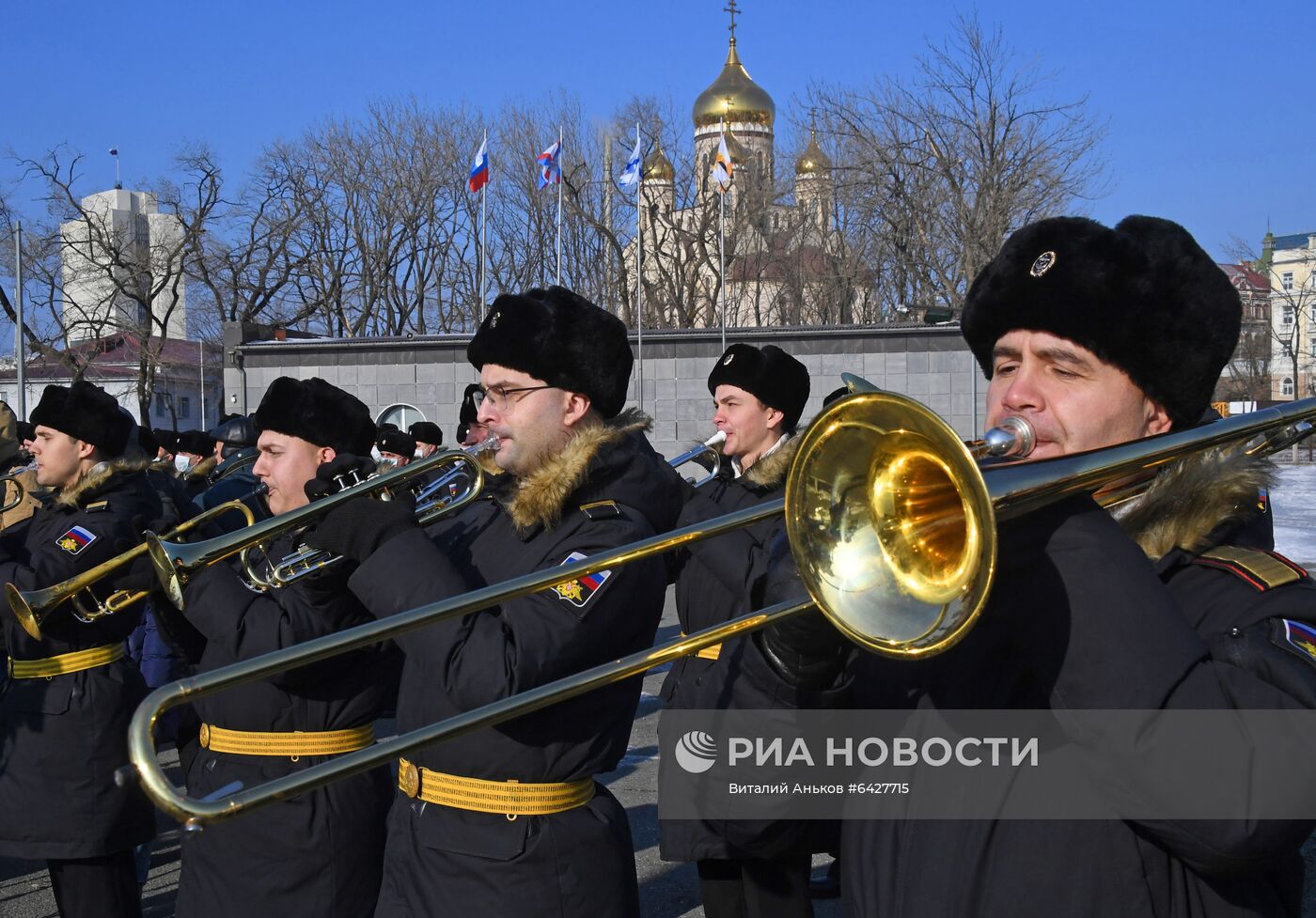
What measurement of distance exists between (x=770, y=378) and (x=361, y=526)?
2.81m

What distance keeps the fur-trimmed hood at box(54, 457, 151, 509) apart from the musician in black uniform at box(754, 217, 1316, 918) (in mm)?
3459

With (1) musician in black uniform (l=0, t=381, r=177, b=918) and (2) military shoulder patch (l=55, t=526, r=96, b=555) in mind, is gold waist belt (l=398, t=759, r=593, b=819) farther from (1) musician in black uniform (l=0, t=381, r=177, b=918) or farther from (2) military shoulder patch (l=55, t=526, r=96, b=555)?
(2) military shoulder patch (l=55, t=526, r=96, b=555)

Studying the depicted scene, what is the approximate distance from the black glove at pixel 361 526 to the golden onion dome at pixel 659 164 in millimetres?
37132

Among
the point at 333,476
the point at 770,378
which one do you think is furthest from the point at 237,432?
the point at 333,476

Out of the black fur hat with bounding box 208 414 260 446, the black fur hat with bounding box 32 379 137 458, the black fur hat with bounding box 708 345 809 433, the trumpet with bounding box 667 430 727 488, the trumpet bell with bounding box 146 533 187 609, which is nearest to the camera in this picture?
the trumpet bell with bounding box 146 533 187 609

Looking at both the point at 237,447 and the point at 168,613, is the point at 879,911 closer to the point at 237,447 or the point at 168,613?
the point at 168,613

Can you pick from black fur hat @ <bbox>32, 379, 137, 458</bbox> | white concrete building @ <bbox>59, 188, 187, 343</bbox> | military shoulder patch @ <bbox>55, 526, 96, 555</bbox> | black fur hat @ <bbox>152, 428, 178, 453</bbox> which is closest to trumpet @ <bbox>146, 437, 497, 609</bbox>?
military shoulder patch @ <bbox>55, 526, 96, 555</bbox>

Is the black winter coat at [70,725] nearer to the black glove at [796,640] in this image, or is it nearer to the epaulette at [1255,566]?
the black glove at [796,640]

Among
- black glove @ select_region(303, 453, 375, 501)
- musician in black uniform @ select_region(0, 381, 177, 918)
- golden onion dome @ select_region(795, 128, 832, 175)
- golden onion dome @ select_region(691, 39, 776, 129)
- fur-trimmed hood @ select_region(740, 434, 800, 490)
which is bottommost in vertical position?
musician in black uniform @ select_region(0, 381, 177, 918)

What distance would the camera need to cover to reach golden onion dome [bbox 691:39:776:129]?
49.8 metres

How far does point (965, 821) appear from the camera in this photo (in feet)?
5.85

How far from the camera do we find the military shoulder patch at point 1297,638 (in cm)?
165

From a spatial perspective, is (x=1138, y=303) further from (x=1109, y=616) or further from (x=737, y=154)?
(x=737, y=154)

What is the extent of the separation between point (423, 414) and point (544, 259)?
17.5 m
